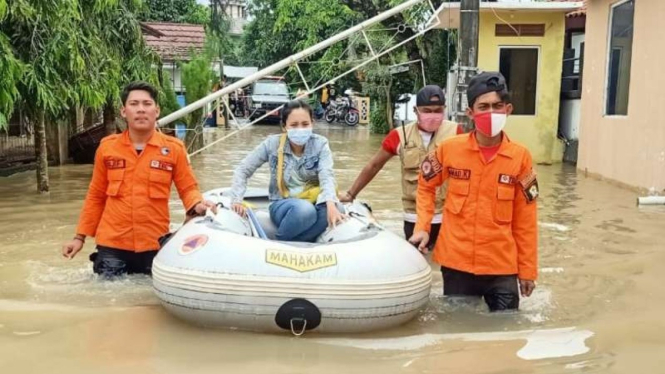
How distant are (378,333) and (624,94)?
7.90m

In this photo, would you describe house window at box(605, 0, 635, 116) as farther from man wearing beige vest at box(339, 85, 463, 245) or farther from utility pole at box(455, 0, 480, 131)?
man wearing beige vest at box(339, 85, 463, 245)

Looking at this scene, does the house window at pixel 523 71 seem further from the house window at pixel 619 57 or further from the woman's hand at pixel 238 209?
the woman's hand at pixel 238 209

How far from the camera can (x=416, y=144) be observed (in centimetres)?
534

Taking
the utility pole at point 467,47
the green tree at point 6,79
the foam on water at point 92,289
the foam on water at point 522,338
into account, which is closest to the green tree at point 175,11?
the green tree at point 6,79

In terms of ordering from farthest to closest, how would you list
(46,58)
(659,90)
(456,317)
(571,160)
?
1. (571,160)
2. (659,90)
3. (46,58)
4. (456,317)

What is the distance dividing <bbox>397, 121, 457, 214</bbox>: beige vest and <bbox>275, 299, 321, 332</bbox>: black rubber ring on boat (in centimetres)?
170

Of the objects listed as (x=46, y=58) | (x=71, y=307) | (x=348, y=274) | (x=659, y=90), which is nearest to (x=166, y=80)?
(x=46, y=58)

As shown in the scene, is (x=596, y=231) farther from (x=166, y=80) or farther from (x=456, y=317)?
(x=166, y=80)

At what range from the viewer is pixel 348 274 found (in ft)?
12.6

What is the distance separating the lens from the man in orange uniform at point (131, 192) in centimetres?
468

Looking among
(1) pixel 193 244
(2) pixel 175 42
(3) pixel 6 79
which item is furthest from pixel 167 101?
(1) pixel 193 244

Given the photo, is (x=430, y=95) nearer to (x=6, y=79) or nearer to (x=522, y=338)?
(x=522, y=338)

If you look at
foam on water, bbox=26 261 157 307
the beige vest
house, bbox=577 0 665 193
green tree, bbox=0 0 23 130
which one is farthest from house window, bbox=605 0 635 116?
foam on water, bbox=26 261 157 307

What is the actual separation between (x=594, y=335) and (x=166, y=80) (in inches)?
471
